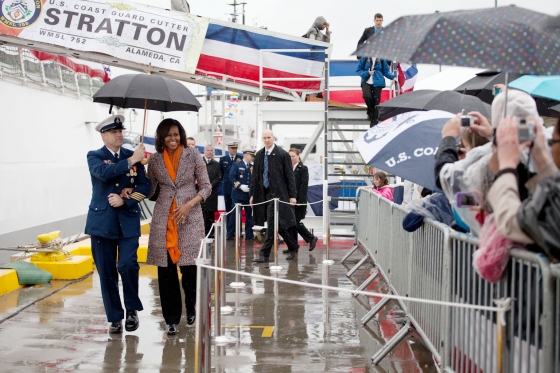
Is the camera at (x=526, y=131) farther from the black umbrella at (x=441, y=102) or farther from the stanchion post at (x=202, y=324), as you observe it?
the black umbrella at (x=441, y=102)

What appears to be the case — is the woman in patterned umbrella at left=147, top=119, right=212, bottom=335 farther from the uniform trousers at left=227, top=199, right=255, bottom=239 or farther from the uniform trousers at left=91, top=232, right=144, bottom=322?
the uniform trousers at left=227, top=199, right=255, bottom=239

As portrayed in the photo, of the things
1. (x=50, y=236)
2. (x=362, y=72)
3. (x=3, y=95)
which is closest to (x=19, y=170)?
(x=3, y=95)

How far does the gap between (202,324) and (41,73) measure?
15.5 m

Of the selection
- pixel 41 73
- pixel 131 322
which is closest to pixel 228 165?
pixel 41 73

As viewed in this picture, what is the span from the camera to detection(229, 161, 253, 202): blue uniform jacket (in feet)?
47.3

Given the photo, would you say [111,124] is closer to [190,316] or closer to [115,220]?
[115,220]

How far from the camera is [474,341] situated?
3.85 m

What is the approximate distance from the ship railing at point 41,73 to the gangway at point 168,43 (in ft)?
10.3

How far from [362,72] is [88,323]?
29.5 feet

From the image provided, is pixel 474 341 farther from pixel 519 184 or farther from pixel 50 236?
pixel 50 236

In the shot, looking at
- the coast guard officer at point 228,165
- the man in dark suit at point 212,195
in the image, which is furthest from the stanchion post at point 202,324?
the coast guard officer at point 228,165

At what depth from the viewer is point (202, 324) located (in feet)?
14.3

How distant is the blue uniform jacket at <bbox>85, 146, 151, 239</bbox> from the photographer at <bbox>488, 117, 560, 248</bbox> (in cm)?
408

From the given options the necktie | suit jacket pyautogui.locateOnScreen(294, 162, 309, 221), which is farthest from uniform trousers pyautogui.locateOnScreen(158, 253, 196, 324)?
suit jacket pyautogui.locateOnScreen(294, 162, 309, 221)
